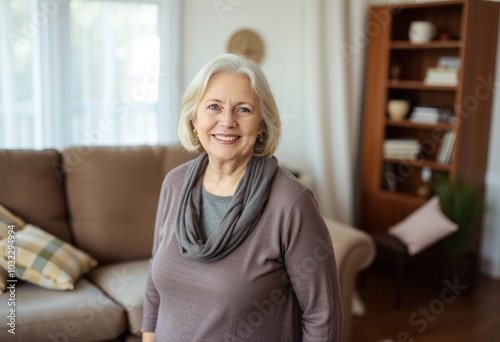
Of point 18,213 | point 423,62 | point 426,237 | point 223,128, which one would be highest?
point 423,62

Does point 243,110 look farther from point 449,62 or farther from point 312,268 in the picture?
point 449,62

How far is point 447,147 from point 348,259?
1585 mm

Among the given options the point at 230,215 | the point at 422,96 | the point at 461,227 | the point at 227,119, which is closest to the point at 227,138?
the point at 227,119

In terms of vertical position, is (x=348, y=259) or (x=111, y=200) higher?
(x=111, y=200)


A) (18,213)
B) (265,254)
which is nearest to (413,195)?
(18,213)

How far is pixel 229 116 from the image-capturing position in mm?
1506

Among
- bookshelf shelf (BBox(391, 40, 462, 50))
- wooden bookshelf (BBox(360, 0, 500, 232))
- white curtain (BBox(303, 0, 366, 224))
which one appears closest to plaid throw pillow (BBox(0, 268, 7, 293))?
white curtain (BBox(303, 0, 366, 224))

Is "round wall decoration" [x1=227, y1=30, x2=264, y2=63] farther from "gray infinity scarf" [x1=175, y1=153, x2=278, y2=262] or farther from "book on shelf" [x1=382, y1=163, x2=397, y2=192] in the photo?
"gray infinity scarf" [x1=175, y1=153, x2=278, y2=262]

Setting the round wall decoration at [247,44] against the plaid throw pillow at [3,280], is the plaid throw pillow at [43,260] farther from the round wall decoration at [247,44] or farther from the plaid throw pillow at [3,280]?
the round wall decoration at [247,44]

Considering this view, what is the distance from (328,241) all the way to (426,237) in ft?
7.47

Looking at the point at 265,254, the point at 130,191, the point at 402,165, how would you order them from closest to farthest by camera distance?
the point at 265,254, the point at 130,191, the point at 402,165

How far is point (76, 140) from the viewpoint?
3607 mm

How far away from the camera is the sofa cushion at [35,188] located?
2656 millimetres

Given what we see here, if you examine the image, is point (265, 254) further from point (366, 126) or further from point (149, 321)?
point (366, 126)
